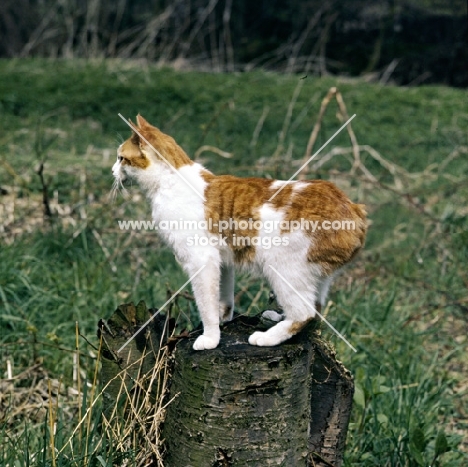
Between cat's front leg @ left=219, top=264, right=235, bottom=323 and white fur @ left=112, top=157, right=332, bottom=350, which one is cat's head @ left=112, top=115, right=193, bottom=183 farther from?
cat's front leg @ left=219, top=264, right=235, bottom=323

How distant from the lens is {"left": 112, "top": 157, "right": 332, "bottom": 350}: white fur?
221 cm

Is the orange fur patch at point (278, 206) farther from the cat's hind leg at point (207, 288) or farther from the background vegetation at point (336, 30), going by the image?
the background vegetation at point (336, 30)

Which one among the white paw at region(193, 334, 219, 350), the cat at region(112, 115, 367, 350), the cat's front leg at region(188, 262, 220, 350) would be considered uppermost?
the cat at region(112, 115, 367, 350)

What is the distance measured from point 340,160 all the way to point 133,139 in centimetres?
520

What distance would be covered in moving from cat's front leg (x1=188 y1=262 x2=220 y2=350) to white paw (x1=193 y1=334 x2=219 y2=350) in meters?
0.01

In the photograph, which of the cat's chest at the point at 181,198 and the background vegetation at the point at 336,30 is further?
the background vegetation at the point at 336,30

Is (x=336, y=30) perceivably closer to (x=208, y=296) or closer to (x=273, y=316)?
(x=273, y=316)

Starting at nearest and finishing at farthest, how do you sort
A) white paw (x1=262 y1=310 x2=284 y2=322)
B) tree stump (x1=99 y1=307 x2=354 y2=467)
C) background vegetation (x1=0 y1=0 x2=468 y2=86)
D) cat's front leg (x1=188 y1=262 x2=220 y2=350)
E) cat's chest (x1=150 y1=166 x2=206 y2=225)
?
tree stump (x1=99 y1=307 x2=354 y2=467), cat's front leg (x1=188 y1=262 x2=220 y2=350), cat's chest (x1=150 y1=166 x2=206 y2=225), white paw (x1=262 y1=310 x2=284 y2=322), background vegetation (x1=0 y1=0 x2=468 y2=86)

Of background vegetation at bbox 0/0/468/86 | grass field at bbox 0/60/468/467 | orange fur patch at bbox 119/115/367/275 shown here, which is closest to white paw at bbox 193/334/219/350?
orange fur patch at bbox 119/115/367/275

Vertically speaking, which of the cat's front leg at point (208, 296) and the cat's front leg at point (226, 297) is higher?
the cat's front leg at point (208, 296)

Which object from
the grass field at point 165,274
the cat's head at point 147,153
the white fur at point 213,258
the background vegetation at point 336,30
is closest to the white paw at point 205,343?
the white fur at point 213,258

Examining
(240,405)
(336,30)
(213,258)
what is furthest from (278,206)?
(336,30)

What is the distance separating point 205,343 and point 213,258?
0.93ft

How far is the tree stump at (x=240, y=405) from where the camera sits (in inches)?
81.9
